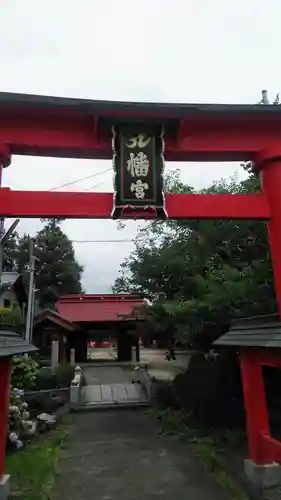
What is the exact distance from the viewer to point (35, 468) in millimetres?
9398

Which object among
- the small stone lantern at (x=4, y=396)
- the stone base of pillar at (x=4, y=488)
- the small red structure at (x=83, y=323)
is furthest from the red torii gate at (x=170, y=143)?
the small red structure at (x=83, y=323)

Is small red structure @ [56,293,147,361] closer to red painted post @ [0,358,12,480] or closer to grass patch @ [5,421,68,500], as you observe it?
grass patch @ [5,421,68,500]

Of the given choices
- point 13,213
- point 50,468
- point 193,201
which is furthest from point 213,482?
point 13,213

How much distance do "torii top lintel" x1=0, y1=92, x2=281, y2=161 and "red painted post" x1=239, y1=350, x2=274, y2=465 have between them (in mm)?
3772

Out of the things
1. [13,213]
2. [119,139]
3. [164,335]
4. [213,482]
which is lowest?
[213,482]

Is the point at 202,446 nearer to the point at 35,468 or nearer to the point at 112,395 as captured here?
the point at 35,468

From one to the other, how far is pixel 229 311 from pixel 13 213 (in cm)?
641

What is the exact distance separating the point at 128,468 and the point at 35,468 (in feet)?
6.58

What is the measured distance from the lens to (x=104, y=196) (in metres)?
7.12

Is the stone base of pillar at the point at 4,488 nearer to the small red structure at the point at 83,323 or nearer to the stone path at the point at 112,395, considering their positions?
the stone path at the point at 112,395

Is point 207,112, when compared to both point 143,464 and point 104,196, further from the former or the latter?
point 143,464

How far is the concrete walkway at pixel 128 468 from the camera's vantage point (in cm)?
803

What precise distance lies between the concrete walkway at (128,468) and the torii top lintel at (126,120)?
6073 millimetres

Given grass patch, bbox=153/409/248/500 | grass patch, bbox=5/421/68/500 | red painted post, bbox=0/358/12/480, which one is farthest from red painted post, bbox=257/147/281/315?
grass patch, bbox=5/421/68/500
